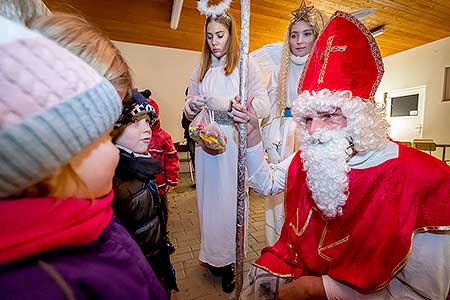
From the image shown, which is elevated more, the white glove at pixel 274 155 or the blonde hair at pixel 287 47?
the blonde hair at pixel 287 47

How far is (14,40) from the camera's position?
355 mm

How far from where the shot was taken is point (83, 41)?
23.3 inches

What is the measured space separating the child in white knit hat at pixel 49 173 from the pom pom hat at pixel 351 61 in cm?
83

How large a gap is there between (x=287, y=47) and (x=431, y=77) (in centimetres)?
625

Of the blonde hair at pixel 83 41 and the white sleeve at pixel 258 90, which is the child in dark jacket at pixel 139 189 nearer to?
the blonde hair at pixel 83 41

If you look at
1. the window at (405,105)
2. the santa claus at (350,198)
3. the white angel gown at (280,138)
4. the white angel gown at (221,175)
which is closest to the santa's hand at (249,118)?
the santa claus at (350,198)

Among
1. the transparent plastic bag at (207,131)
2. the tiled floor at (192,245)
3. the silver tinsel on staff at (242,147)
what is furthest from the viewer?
the tiled floor at (192,245)

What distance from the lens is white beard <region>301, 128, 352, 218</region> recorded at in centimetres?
93

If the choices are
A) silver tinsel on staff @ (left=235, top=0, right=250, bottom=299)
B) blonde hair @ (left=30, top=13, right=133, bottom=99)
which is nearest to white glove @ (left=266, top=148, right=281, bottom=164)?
silver tinsel on staff @ (left=235, top=0, right=250, bottom=299)

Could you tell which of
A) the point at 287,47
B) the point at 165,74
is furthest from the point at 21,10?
the point at 165,74

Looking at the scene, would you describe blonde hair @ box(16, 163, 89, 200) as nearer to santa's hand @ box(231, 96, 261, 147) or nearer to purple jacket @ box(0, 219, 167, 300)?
purple jacket @ box(0, 219, 167, 300)

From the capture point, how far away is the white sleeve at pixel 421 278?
82 centimetres

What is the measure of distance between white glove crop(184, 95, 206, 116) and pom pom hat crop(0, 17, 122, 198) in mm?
1108

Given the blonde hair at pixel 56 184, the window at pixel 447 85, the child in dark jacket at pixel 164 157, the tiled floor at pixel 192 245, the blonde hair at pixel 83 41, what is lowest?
the tiled floor at pixel 192 245
